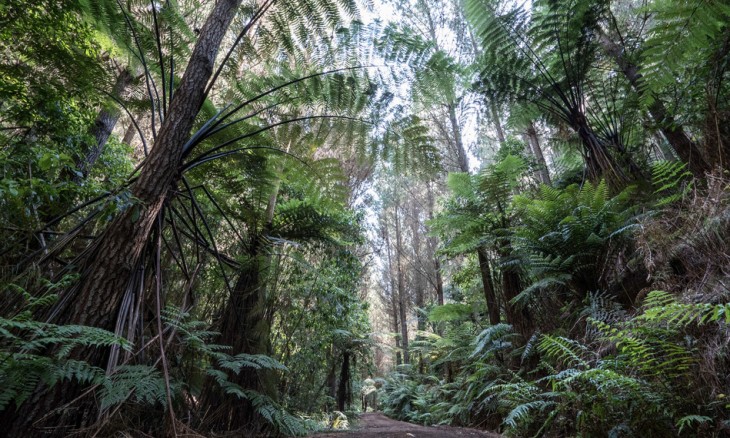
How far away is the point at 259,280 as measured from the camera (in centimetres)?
266

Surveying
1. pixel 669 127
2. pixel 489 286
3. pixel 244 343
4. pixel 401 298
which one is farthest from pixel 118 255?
pixel 401 298

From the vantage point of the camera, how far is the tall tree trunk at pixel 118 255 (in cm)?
108

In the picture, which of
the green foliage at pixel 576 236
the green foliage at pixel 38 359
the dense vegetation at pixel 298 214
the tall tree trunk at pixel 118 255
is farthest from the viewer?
the green foliage at pixel 576 236

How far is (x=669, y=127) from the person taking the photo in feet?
10.3

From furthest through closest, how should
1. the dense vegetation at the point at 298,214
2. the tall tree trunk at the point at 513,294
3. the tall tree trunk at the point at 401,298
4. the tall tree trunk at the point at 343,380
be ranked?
the tall tree trunk at the point at 401,298, the tall tree trunk at the point at 343,380, the tall tree trunk at the point at 513,294, the dense vegetation at the point at 298,214

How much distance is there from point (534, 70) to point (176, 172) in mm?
3957

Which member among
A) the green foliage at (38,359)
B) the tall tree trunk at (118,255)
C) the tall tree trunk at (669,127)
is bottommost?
the green foliage at (38,359)

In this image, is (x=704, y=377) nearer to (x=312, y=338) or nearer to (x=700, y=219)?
(x=700, y=219)

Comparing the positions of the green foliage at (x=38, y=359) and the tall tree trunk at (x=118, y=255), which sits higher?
the tall tree trunk at (x=118, y=255)

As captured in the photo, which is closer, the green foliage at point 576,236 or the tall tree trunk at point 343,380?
the green foliage at point 576,236

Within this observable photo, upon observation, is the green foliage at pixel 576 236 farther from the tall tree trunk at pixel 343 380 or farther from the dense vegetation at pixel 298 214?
the tall tree trunk at pixel 343 380

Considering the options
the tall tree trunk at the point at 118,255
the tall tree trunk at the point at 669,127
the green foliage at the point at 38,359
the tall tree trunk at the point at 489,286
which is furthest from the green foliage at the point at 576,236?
the green foliage at the point at 38,359

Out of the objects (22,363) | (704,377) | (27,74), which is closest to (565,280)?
(704,377)

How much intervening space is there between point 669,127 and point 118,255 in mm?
4251
